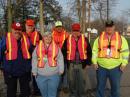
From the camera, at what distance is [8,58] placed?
8.14 metres

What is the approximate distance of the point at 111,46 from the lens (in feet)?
27.1

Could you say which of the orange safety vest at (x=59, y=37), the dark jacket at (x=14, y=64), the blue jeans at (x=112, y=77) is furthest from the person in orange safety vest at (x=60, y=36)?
the dark jacket at (x=14, y=64)

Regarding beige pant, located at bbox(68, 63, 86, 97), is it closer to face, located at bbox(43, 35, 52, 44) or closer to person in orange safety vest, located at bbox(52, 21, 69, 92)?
person in orange safety vest, located at bbox(52, 21, 69, 92)

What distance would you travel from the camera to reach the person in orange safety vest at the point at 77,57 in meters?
9.00

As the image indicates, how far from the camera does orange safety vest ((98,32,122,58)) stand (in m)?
8.26

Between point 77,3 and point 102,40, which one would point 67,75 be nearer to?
point 102,40

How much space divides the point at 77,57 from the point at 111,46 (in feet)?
3.54

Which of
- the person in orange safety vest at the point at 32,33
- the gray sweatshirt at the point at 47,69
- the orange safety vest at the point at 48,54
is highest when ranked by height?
the person in orange safety vest at the point at 32,33

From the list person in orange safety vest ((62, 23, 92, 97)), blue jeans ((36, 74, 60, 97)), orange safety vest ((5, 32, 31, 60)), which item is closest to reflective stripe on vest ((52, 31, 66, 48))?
person in orange safety vest ((62, 23, 92, 97))

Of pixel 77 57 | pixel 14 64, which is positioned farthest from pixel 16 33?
pixel 77 57

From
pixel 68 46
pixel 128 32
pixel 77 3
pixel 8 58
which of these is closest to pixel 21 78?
pixel 8 58

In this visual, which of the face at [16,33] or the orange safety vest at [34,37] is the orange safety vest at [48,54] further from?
the orange safety vest at [34,37]

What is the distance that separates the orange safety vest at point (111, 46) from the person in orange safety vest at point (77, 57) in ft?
2.47

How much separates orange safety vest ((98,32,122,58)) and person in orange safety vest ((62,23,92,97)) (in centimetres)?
75
